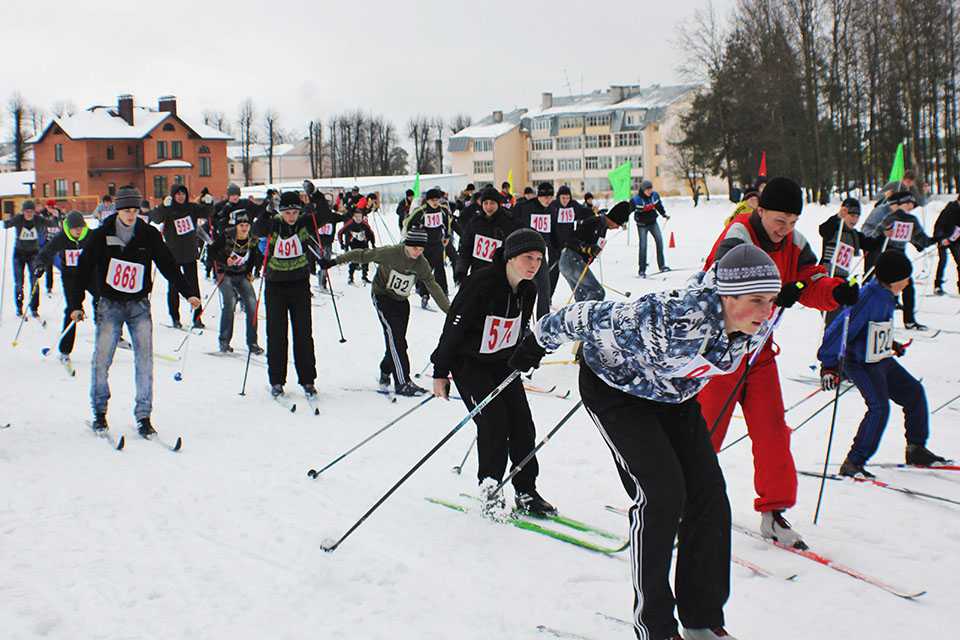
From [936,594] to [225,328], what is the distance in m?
8.80

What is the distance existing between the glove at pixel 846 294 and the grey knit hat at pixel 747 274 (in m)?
1.32

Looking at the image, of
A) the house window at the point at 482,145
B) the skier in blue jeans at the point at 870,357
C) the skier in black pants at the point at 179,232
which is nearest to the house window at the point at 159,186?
the house window at the point at 482,145

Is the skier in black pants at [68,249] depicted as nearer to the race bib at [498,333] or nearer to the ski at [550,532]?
the ski at [550,532]

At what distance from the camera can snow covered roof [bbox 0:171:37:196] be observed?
6650 centimetres

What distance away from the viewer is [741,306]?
9.78 ft

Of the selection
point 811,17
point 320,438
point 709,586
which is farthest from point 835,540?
point 811,17

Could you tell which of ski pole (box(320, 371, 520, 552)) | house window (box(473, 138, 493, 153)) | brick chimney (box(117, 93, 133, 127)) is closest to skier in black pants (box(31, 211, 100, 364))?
ski pole (box(320, 371, 520, 552))

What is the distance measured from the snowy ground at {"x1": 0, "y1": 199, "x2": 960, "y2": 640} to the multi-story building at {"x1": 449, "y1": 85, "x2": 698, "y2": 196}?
69217mm

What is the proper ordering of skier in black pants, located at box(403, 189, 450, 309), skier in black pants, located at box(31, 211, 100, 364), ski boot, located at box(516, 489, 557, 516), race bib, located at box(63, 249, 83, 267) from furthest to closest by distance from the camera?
skier in black pants, located at box(403, 189, 450, 309) → race bib, located at box(63, 249, 83, 267) → skier in black pants, located at box(31, 211, 100, 364) → ski boot, located at box(516, 489, 557, 516)

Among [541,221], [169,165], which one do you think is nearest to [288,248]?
Result: [541,221]

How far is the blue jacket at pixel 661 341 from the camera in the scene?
305 centimetres

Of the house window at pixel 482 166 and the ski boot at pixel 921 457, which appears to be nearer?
the ski boot at pixel 921 457

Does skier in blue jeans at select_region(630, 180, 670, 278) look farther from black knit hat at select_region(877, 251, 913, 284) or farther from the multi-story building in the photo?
the multi-story building

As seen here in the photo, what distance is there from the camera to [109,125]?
2504 inches
